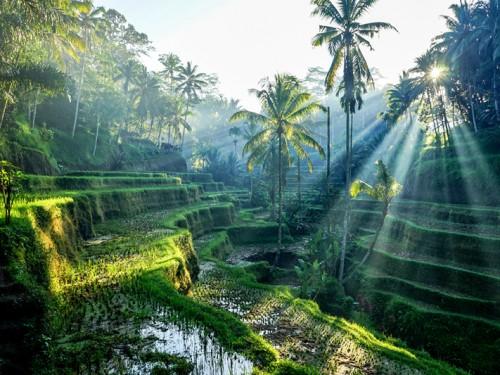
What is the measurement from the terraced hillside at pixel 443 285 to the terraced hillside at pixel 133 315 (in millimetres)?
4670

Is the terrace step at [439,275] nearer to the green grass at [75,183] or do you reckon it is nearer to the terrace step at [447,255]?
the terrace step at [447,255]

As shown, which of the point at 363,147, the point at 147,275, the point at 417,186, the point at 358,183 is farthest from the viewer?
the point at 363,147

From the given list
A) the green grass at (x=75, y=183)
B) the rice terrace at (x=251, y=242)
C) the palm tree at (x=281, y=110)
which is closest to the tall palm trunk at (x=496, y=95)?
the rice terrace at (x=251, y=242)

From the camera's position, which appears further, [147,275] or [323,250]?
[323,250]

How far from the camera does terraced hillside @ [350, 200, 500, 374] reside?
1448 centimetres

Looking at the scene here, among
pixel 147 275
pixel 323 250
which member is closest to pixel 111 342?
pixel 147 275

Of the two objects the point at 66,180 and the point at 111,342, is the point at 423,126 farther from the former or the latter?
the point at 111,342

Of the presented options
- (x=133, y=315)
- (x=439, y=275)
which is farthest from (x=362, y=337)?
(x=439, y=275)

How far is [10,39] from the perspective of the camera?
1565cm

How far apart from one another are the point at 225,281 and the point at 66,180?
1022 cm

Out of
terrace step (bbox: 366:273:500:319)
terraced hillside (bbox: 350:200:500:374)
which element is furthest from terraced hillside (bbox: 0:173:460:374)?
terrace step (bbox: 366:273:500:319)

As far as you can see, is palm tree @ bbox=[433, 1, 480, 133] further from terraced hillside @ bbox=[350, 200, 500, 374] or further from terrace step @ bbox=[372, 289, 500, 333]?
terrace step @ bbox=[372, 289, 500, 333]

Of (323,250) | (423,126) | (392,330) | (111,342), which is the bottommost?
(392,330)

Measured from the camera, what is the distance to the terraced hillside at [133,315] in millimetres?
6254
